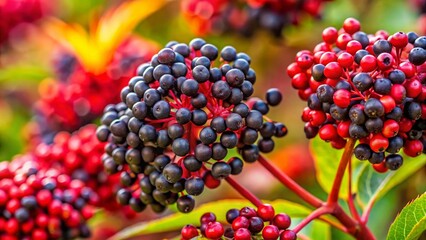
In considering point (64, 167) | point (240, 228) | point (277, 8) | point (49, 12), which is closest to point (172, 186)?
point (240, 228)

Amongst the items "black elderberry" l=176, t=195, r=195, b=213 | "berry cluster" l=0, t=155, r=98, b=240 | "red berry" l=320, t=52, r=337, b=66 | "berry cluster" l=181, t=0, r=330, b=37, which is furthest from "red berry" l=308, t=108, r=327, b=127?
"berry cluster" l=181, t=0, r=330, b=37

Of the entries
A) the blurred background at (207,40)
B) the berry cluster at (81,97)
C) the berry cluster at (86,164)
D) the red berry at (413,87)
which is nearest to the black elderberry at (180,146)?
the red berry at (413,87)

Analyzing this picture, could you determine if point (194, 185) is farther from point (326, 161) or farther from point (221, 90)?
point (326, 161)

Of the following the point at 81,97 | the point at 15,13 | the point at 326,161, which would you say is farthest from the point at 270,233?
the point at 15,13

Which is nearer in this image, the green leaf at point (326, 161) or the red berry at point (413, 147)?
the red berry at point (413, 147)

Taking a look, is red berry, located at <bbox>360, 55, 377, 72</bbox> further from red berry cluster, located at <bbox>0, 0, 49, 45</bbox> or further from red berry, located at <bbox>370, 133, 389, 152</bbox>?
red berry cluster, located at <bbox>0, 0, 49, 45</bbox>

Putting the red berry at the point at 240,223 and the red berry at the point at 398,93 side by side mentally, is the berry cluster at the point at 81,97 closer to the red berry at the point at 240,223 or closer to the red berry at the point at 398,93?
the red berry at the point at 240,223

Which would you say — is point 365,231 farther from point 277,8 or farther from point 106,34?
point 106,34
